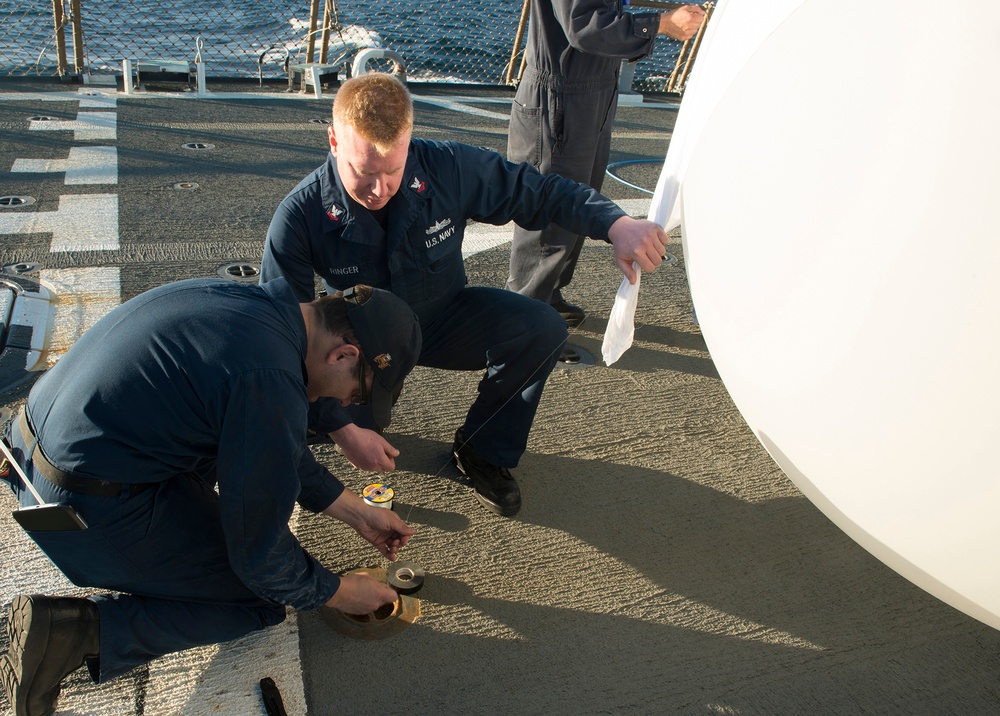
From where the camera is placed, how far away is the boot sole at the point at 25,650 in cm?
166

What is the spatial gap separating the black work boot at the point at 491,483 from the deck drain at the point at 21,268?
7.08ft

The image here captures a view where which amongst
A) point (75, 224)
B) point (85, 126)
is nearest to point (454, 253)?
point (75, 224)

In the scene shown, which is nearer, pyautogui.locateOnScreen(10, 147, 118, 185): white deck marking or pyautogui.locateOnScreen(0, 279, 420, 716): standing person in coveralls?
pyautogui.locateOnScreen(0, 279, 420, 716): standing person in coveralls

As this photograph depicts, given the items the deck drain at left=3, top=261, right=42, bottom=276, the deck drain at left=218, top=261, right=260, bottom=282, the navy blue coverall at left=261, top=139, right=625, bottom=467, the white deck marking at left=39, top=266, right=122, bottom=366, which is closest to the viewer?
the navy blue coverall at left=261, top=139, right=625, bottom=467

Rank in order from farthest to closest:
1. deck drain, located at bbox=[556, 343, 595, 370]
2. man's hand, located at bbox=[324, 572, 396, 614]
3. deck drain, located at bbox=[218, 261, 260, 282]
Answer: deck drain, located at bbox=[218, 261, 260, 282] → deck drain, located at bbox=[556, 343, 595, 370] → man's hand, located at bbox=[324, 572, 396, 614]

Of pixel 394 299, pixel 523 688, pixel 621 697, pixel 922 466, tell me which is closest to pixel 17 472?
pixel 394 299

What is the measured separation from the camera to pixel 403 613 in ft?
6.89

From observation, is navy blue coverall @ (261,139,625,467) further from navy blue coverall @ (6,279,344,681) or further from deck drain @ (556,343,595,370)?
deck drain @ (556,343,595,370)

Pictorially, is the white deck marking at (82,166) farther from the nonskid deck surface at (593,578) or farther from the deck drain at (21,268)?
the deck drain at (21,268)

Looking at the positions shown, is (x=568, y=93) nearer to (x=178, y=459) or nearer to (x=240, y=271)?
(x=240, y=271)

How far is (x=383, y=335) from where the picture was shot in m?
1.72

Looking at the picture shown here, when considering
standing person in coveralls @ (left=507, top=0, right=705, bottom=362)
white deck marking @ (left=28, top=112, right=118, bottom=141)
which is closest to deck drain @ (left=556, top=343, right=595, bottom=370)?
standing person in coveralls @ (left=507, top=0, right=705, bottom=362)

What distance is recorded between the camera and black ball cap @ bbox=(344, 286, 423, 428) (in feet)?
5.62

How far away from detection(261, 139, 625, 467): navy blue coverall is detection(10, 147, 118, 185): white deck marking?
2788mm
